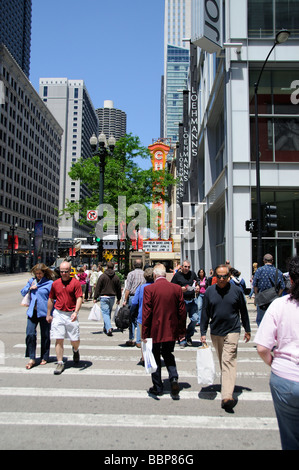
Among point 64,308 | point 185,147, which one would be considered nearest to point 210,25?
point 64,308

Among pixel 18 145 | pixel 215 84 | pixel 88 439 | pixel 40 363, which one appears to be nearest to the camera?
pixel 88 439

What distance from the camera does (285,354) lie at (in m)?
2.90

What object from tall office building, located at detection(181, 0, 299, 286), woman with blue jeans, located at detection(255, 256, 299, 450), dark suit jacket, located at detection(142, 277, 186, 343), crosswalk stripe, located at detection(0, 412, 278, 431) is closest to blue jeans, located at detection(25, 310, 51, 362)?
crosswalk stripe, located at detection(0, 412, 278, 431)

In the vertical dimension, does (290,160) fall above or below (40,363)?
above

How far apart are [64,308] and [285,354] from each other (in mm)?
4933

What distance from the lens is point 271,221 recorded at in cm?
1380

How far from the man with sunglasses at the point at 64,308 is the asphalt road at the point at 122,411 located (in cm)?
62

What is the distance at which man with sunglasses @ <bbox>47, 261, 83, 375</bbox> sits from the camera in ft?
23.0

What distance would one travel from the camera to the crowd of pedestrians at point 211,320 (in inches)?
113

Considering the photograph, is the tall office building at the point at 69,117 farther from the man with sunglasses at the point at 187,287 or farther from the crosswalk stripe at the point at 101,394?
the crosswalk stripe at the point at 101,394

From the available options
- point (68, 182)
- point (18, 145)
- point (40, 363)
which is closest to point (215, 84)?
point (40, 363)

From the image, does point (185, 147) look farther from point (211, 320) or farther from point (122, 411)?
point (122, 411)

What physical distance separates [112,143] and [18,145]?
72.3 m
